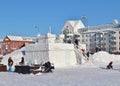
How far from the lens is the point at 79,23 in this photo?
150625 millimetres

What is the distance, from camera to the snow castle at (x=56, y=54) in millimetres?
39031

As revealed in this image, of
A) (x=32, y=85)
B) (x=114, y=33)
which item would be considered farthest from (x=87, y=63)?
(x=114, y=33)

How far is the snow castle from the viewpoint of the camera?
39031mm

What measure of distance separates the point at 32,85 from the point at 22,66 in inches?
425

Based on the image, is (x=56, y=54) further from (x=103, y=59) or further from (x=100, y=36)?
(x=100, y=36)

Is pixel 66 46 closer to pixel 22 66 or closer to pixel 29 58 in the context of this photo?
pixel 29 58

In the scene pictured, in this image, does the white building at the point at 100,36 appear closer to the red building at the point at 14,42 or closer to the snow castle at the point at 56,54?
the red building at the point at 14,42

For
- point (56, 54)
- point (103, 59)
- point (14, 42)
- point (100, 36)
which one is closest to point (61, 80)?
point (56, 54)

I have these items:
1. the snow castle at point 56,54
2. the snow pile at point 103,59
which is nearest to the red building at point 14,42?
the snow pile at point 103,59

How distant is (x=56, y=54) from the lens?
39.2m

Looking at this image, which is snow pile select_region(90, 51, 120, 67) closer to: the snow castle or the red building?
the snow castle

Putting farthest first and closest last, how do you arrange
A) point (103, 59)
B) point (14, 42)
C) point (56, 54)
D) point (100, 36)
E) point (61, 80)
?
point (14, 42), point (100, 36), point (103, 59), point (56, 54), point (61, 80)

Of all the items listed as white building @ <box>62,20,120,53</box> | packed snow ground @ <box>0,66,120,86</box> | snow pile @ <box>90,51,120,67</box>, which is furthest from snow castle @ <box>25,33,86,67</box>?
white building @ <box>62,20,120,53</box>

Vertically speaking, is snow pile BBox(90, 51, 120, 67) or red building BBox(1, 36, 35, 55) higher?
red building BBox(1, 36, 35, 55)
